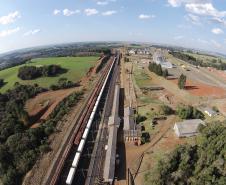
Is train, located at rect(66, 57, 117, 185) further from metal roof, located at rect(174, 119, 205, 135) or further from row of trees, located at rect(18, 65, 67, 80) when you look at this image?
row of trees, located at rect(18, 65, 67, 80)

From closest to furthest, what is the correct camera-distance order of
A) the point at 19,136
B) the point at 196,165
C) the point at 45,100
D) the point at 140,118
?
the point at 196,165 → the point at 19,136 → the point at 140,118 → the point at 45,100

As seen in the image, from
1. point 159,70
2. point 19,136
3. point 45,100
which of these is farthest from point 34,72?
point 19,136

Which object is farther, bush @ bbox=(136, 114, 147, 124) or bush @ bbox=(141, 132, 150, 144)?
bush @ bbox=(136, 114, 147, 124)

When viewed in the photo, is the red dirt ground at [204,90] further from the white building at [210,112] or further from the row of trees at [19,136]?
the row of trees at [19,136]

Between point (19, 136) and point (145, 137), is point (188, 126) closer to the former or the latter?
point (145, 137)

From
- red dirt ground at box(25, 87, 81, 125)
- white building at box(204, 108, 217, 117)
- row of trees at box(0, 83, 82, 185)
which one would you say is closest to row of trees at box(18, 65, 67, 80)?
red dirt ground at box(25, 87, 81, 125)

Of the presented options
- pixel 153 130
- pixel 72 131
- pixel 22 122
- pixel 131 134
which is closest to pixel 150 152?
pixel 131 134

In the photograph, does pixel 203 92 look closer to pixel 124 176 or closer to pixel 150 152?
pixel 150 152
